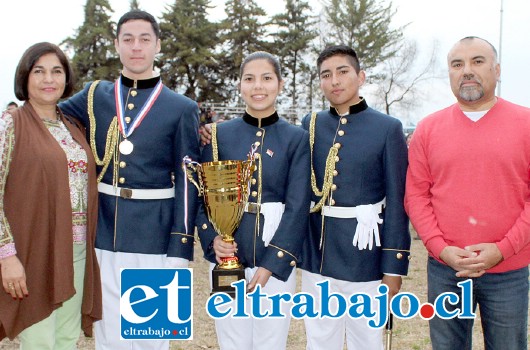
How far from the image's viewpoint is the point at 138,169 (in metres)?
3.22

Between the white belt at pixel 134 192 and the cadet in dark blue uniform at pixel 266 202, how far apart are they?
0.27 meters

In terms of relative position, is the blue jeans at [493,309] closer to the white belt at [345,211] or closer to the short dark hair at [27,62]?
the white belt at [345,211]

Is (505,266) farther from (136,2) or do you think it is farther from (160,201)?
(136,2)

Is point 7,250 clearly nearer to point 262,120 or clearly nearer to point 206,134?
point 206,134

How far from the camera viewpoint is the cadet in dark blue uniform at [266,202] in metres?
3.06

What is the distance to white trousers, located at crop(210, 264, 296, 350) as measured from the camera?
10.1 ft

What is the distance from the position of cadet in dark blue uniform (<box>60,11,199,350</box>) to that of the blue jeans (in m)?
1.45

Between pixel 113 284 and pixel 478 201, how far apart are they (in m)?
2.14

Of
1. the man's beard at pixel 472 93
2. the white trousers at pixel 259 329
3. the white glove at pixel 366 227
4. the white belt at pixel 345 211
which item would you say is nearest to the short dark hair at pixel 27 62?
the white trousers at pixel 259 329

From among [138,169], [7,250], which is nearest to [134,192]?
[138,169]

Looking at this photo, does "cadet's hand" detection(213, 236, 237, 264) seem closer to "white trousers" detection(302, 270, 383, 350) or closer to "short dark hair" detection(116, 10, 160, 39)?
"white trousers" detection(302, 270, 383, 350)

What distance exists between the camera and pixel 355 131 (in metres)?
3.23

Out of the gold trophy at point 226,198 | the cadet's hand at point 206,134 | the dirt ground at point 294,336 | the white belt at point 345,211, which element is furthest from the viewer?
the dirt ground at point 294,336

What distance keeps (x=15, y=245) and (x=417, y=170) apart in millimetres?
2219
